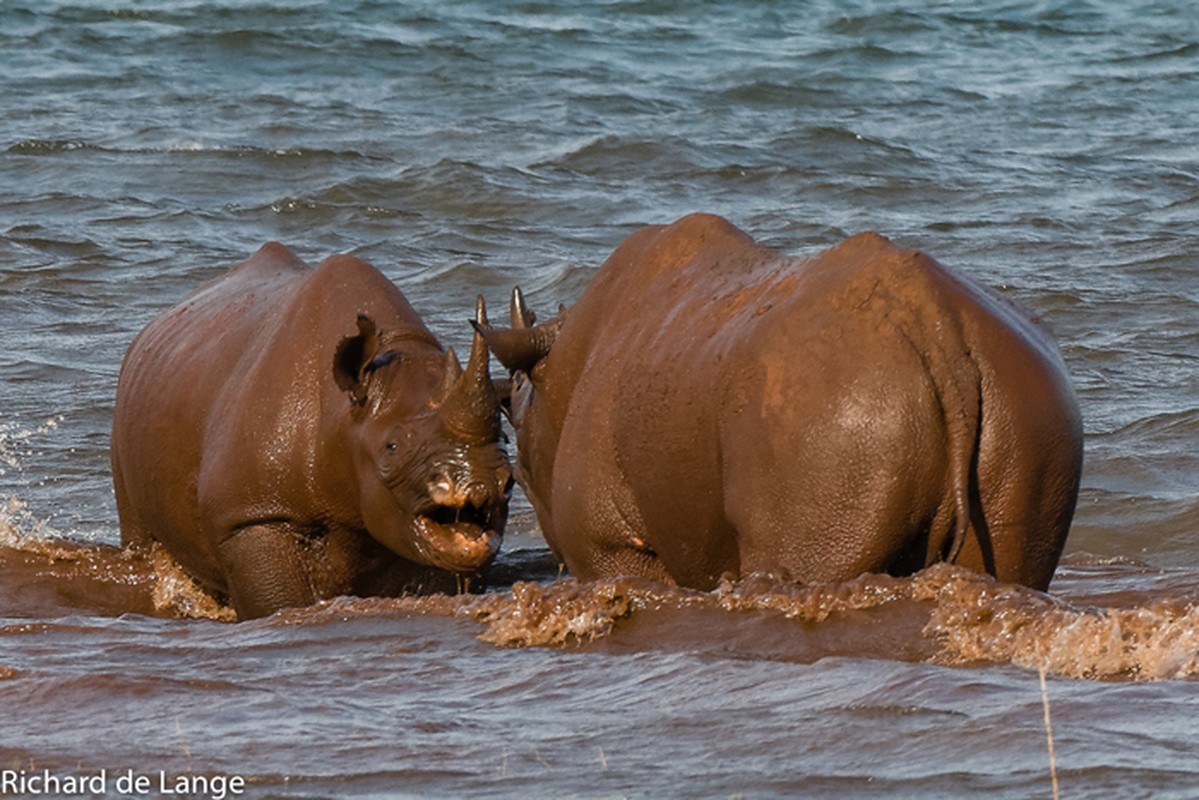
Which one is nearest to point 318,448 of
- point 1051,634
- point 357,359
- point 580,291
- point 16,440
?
point 357,359

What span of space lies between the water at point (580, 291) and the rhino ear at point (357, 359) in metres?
0.98

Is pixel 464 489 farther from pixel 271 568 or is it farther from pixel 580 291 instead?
pixel 580 291

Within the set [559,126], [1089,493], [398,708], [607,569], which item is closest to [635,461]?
[607,569]

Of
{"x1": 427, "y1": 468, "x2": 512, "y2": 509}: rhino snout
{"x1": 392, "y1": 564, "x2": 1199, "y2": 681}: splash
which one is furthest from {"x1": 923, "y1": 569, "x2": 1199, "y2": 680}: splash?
{"x1": 427, "y1": 468, "x2": 512, "y2": 509}: rhino snout

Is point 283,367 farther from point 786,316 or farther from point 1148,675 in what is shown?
point 1148,675

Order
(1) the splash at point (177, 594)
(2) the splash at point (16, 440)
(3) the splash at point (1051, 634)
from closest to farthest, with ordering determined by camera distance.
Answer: (3) the splash at point (1051, 634), (1) the splash at point (177, 594), (2) the splash at point (16, 440)

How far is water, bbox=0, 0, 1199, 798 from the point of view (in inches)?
204

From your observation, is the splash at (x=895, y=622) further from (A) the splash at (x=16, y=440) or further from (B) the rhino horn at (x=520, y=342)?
(A) the splash at (x=16, y=440)

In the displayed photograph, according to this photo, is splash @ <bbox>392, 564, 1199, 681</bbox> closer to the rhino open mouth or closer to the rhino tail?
the rhino tail

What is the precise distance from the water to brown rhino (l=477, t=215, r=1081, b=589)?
18 centimetres

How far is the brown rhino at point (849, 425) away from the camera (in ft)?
19.6

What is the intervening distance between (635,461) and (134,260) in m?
9.51

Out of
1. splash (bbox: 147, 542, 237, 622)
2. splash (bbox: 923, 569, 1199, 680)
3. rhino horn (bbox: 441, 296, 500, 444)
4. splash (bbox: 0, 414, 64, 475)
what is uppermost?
rhino horn (bbox: 441, 296, 500, 444)

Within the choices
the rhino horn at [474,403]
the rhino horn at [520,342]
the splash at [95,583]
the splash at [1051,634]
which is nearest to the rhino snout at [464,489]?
the rhino horn at [474,403]
